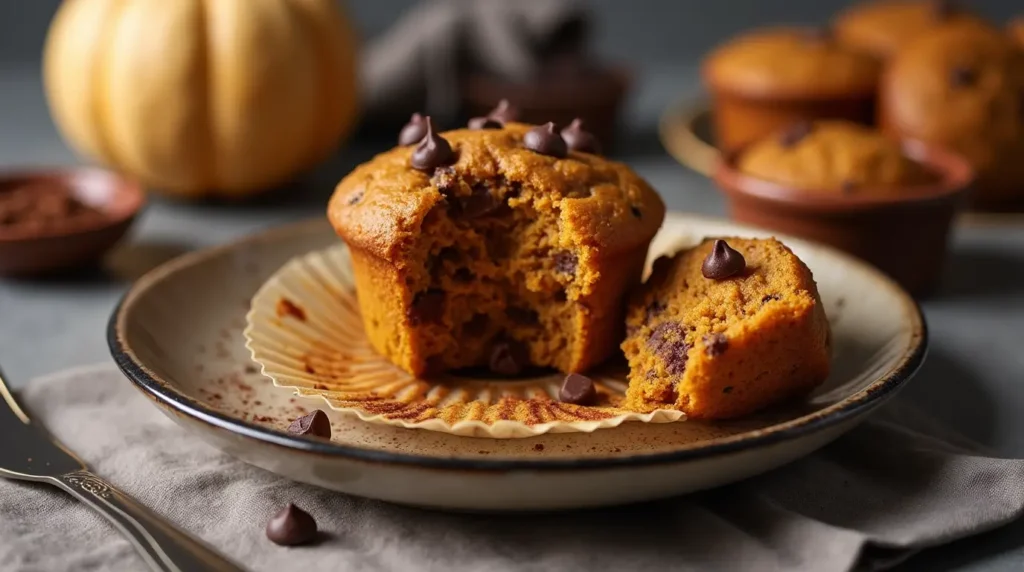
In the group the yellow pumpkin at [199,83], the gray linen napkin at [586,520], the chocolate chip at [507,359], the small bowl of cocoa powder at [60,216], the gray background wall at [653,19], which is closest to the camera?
the gray linen napkin at [586,520]

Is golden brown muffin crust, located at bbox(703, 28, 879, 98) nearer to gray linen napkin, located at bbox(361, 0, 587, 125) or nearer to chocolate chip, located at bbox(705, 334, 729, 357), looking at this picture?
gray linen napkin, located at bbox(361, 0, 587, 125)

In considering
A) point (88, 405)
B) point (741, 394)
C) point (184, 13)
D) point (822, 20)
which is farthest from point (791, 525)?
point (822, 20)


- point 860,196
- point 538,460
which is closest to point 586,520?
point 538,460

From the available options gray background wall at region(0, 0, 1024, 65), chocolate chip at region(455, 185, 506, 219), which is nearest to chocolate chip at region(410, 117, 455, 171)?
chocolate chip at region(455, 185, 506, 219)

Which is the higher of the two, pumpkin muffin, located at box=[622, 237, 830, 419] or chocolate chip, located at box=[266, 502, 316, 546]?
pumpkin muffin, located at box=[622, 237, 830, 419]

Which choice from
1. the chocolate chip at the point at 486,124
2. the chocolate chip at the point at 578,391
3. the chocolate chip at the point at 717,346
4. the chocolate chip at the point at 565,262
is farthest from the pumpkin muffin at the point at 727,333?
the chocolate chip at the point at 486,124

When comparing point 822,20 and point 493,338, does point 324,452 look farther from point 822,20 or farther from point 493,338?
point 822,20

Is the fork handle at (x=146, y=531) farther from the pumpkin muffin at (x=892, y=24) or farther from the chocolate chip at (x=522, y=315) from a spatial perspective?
the pumpkin muffin at (x=892, y=24)
